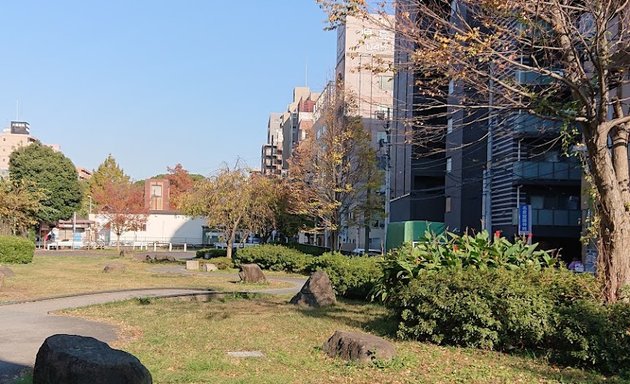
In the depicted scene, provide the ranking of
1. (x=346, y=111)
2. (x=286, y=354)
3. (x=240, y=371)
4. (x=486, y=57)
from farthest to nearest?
(x=346, y=111) < (x=486, y=57) < (x=286, y=354) < (x=240, y=371)

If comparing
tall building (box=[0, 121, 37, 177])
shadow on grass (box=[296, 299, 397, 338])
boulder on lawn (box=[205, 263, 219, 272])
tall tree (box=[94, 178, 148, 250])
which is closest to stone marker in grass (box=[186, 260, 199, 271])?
boulder on lawn (box=[205, 263, 219, 272])

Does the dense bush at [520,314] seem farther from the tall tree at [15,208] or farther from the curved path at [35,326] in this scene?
the tall tree at [15,208]

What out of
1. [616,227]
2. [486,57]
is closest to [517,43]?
[486,57]

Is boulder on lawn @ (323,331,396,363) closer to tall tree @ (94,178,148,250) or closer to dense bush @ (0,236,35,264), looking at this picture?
dense bush @ (0,236,35,264)

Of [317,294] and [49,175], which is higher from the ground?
[49,175]

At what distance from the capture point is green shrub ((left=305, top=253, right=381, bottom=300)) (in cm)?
1681

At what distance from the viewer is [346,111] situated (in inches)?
1238

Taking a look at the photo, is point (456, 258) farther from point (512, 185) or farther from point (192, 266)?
point (512, 185)

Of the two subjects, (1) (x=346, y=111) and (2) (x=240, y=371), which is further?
(1) (x=346, y=111)

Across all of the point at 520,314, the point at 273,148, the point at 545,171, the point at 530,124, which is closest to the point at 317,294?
the point at 520,314

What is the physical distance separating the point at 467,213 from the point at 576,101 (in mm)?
30294

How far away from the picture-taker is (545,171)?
33.3 m

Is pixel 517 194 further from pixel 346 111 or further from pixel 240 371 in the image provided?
pixel 240 371

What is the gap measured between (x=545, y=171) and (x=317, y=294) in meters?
21.7
